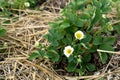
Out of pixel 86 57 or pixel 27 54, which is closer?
pixel 86 57

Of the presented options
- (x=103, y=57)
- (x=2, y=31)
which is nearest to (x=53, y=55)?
(x=103, y=57)

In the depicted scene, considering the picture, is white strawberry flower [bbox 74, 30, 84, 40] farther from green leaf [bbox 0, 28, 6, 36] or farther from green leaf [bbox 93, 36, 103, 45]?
green leaf [bbox 0, 28, 6, 36]

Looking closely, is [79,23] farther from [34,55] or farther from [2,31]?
[2,31]

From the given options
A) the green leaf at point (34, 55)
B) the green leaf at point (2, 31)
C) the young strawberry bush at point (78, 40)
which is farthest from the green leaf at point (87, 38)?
the green leaf at point (2, 31)

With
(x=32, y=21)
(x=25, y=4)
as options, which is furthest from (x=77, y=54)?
(x=25, y=4)

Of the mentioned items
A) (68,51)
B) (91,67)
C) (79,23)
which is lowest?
(91,67)

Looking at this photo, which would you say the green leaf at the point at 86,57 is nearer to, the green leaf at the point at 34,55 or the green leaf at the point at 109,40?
the green leaf at the point at 109,40
